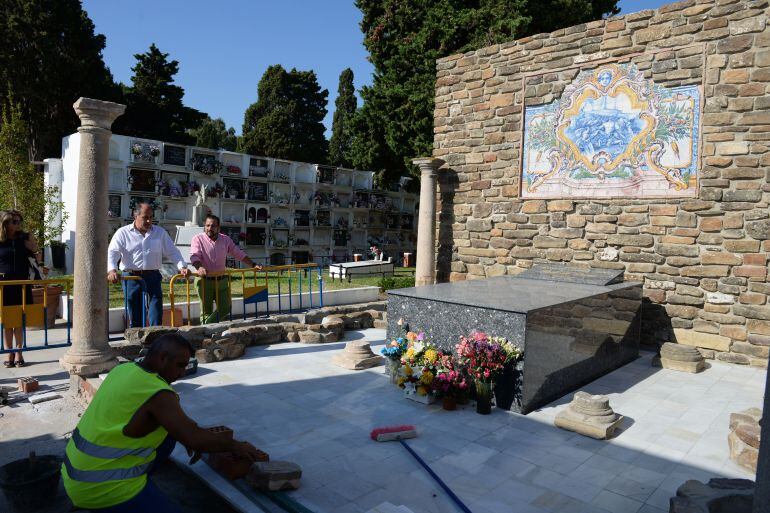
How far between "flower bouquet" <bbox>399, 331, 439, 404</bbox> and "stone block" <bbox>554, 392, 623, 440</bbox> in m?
1.16

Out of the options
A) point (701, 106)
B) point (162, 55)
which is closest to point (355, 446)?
point (701, 106)

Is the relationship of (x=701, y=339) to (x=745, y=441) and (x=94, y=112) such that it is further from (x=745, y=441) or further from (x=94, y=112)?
(x=94, y=112)

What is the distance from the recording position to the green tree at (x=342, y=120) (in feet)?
110

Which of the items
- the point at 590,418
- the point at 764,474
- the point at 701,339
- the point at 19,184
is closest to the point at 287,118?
the point at 19,184

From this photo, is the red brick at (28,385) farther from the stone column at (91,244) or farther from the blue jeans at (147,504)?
the blue jeans at (147,504)

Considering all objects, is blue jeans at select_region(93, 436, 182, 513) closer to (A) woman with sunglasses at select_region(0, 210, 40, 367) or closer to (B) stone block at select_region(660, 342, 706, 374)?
(A) woman with sunglasses at select_region(0, 210, 40, 367)

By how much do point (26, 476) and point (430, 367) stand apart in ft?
10.4

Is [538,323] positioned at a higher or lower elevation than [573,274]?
lower

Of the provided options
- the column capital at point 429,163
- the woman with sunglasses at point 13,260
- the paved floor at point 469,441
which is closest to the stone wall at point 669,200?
the column capital at point 429,163

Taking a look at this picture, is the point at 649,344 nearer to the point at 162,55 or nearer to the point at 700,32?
the point at 700,32

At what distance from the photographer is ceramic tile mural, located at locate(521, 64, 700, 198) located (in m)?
7.27

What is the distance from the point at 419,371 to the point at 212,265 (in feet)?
10.8

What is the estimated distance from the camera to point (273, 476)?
3197 mm

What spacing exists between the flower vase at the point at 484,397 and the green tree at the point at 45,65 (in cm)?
2291
